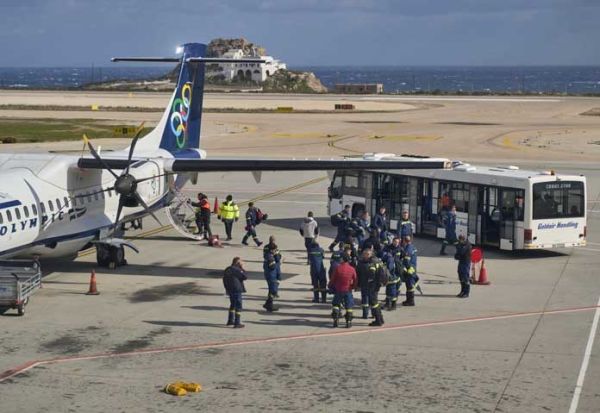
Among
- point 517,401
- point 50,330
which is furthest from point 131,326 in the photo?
point 517,401

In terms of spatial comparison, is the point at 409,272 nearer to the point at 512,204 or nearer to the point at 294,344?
the point at 294,344

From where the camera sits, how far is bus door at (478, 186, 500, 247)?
28469 millimetres

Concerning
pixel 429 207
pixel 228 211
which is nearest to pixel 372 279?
pixel 429 207

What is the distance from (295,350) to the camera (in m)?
18.3

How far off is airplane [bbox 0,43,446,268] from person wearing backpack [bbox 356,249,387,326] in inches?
185

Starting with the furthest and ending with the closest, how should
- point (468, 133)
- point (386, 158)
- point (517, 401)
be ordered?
point (468, 133)
point (386, 158)
point (517, 401)

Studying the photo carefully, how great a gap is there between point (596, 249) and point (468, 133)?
4291cm

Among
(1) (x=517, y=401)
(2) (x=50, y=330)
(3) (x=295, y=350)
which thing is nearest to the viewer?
(1) (x=517, y=401)

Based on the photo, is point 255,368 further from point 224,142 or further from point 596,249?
point 224,142

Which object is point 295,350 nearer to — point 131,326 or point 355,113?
point 131,326

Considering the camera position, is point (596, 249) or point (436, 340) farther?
point (596, 249)

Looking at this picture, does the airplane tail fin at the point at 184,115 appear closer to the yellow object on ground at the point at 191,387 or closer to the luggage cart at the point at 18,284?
the luggage cart at the point at 18,284

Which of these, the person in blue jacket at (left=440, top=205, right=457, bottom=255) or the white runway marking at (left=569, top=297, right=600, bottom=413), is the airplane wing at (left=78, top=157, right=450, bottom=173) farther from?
the white runway marking at (left=569, top=297, right=600, bottom=413)

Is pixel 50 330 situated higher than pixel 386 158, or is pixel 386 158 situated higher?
pixel 386 158
